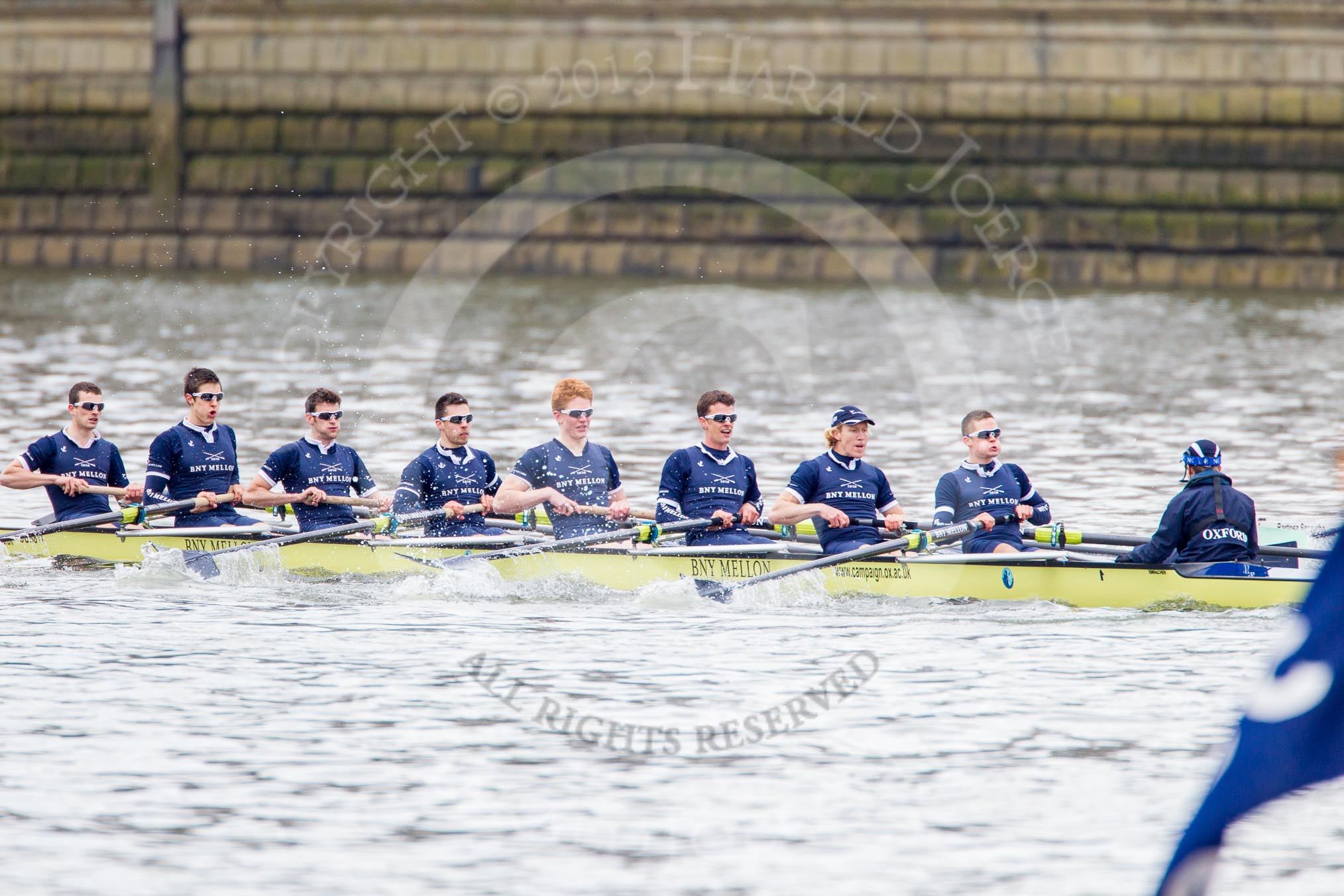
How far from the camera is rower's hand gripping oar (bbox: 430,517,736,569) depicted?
14680mm

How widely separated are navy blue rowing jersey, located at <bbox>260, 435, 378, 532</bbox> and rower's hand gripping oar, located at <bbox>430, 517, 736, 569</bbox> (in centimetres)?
127

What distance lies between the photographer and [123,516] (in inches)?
626

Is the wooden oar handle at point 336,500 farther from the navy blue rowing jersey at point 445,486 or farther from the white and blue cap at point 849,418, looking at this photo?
the white and blue cap at point 849,418

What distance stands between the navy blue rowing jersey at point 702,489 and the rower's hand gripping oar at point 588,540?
21 cm

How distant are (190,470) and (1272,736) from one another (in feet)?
41.8

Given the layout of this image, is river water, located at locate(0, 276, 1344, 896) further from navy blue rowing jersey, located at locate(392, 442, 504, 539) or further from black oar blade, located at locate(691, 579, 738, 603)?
navy blue rowing jersey, located at locate(392, 442, 504, 539)

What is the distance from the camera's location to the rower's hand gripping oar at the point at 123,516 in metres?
15.7

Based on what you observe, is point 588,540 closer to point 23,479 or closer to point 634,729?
point 634,729

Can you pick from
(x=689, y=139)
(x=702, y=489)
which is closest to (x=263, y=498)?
(x=702, y=489)

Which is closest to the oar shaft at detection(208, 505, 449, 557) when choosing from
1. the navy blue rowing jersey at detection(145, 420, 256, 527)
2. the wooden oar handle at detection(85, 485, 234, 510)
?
the wooden oar handle at detection(85, 485, 234, 510)

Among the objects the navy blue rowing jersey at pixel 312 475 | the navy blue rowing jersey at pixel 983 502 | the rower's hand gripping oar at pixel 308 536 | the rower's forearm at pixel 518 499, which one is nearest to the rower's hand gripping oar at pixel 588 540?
the rower's forearm at pixel 518 499

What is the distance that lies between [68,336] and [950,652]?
930 inches

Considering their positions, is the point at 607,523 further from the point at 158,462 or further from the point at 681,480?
the point at 158,462

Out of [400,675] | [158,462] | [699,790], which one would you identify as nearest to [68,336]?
[158,462]
